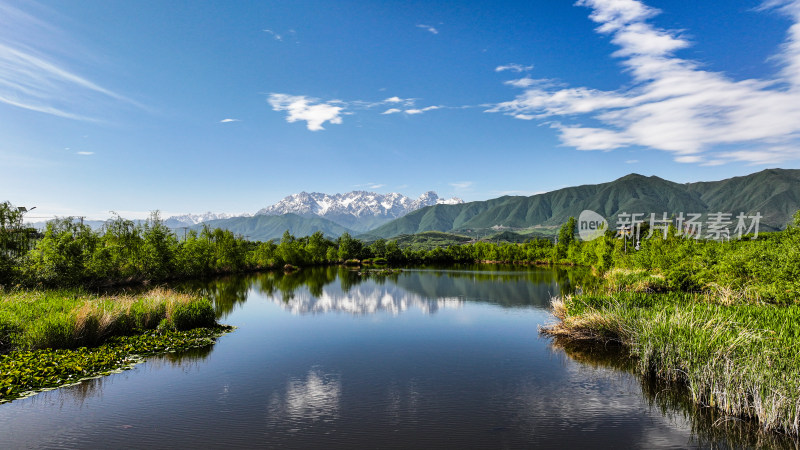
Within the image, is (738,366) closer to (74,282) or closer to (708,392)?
(708,392)

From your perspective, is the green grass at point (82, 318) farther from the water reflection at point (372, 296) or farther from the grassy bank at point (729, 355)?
the grassy bank at point (729, 355)

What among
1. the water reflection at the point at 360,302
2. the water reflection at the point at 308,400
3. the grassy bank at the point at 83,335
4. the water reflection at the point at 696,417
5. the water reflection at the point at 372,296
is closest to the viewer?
the water reflection at the point at 696,417

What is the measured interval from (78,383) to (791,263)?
1529 inches

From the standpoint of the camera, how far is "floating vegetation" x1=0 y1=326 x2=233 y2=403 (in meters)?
16.4

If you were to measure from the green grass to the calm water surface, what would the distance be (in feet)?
13.3

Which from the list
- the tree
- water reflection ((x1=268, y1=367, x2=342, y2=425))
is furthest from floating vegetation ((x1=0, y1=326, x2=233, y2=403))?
the tree

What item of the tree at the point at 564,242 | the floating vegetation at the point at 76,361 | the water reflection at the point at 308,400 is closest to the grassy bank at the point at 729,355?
the water reflection at the point at 308,400

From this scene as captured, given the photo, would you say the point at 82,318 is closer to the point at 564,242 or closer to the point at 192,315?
the point at 192,315

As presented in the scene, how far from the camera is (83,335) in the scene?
22406mm

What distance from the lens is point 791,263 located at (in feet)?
80.4

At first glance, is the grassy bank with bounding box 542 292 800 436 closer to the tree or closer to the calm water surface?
the calm water surface

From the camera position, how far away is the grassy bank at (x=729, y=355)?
12.9m

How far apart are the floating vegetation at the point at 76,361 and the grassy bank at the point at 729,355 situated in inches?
999

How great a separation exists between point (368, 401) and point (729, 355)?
14.1 meters
